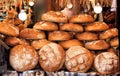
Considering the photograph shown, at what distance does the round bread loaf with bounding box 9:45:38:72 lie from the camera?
8.98 ft

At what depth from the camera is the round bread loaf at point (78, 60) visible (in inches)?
110

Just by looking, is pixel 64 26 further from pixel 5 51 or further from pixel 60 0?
pixel 60 0

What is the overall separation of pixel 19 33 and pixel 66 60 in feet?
2.18

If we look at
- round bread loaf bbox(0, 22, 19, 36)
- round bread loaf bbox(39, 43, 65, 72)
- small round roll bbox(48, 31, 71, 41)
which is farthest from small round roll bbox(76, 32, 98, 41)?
round bread loaf bbox(0, 22, 19, 36)

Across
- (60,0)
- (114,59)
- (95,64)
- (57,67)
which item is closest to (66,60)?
(57,67)

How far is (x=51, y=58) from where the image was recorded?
279 cm

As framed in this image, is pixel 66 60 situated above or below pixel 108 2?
below

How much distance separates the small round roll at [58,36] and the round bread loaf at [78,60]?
25 centimetres

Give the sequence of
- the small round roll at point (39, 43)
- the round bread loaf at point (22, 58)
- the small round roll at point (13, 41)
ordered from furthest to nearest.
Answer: the small round roll at point (39, 43), the small round roll at point (13, 41), the round bread loaf at point (22, 58)

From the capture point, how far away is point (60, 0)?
5.73 metres

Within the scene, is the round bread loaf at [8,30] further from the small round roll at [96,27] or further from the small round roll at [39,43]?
the small round roll at [96,27]

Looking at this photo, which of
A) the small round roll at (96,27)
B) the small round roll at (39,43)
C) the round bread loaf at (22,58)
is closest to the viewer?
the round bread loaf at (22,58)

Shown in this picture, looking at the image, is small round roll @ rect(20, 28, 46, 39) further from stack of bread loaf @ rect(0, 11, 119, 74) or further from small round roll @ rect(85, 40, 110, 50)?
small round roll @ rect(85, 40, 110, 50)

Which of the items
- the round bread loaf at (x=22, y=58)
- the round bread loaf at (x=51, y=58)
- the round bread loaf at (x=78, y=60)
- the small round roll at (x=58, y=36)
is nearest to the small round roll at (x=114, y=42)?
the round bread loaf at (x=78, y=60)
